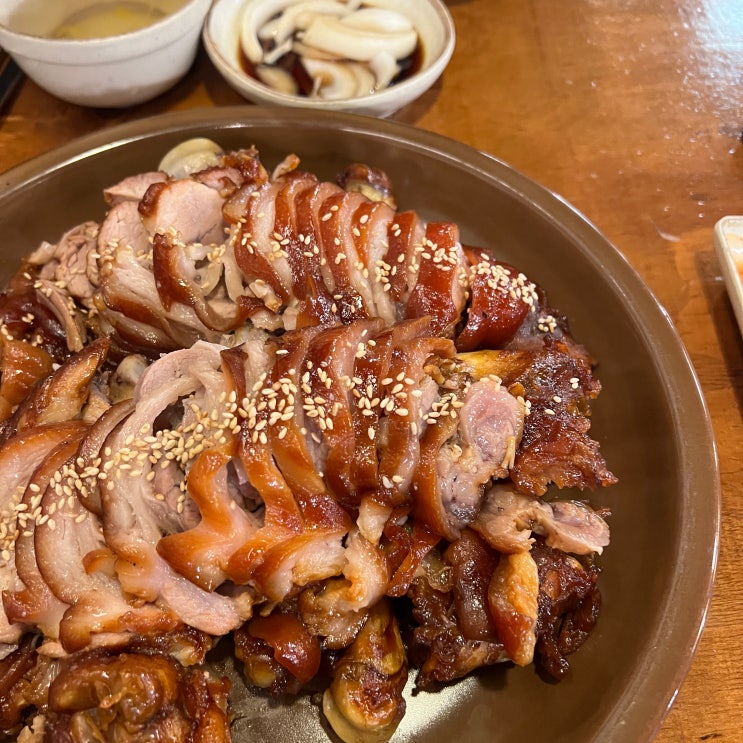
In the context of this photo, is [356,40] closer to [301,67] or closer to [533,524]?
[301,67]

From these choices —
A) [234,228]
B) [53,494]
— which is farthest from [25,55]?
[53,494]

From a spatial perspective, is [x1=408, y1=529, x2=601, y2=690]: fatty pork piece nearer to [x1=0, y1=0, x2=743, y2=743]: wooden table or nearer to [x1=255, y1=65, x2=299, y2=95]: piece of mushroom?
[x1=0, y1=0, x2=743, y2=743]: wooden table

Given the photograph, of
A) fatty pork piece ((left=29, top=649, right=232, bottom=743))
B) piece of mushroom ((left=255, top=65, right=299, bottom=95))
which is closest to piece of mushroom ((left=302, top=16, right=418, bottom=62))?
piece of mushroom ((left=255, top=65, right=299, bottom=95))

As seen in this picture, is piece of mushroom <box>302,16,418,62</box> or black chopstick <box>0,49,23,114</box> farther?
black chopstick <box>0,49,23,114</box>

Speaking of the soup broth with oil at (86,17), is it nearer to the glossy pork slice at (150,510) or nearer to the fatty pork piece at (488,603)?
the glossy pork slice at (150,510)

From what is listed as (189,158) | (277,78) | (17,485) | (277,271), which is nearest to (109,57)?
(189,158)

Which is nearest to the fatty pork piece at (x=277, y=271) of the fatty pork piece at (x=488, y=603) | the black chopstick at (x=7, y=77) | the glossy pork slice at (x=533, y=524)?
the glossy pork slice at (x=533, y=524)

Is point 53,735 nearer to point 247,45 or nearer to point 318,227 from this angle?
point 318,227
